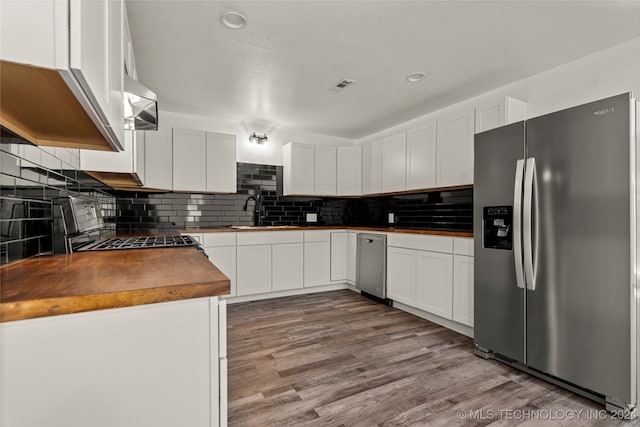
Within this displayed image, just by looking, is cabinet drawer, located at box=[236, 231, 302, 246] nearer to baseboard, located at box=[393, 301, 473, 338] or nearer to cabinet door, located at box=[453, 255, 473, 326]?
baseboard, located at box=[393, 301, 473, 338]

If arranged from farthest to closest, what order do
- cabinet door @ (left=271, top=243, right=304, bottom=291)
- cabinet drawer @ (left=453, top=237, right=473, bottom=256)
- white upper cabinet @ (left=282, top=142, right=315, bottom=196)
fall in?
white upper cabinet @ (left=282, top=142, right=315, bottom=196) < cabinet door @ (left=271, top=243, right=304, bottom=291) < cabinet drawer @ (left=453, top=237, right=473, bottom=256)

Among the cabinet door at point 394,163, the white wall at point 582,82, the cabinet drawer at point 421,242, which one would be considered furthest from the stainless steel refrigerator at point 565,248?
the cabinet door at point 394,163

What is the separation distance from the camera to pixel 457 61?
8.81 feet

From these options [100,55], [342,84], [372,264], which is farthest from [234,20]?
[372,264]

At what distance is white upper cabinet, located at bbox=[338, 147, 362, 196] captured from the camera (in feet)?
15.8

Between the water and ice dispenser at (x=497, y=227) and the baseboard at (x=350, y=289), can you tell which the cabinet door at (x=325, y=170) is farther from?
the water and ice dispenser at (x=497, y=227)

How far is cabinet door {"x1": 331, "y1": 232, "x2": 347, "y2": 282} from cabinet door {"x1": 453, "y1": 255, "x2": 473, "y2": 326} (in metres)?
1.81

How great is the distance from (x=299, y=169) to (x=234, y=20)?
2.52m

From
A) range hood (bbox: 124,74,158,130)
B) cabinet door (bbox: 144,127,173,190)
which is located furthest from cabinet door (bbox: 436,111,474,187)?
cabinet door (bbox: 144,127,173,190)

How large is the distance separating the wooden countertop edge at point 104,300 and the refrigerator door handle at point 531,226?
1.97 meters

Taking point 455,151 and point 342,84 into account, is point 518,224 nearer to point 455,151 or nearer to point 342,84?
point 455,151

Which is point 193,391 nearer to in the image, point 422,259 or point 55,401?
point 55,401

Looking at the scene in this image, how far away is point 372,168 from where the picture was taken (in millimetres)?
4551

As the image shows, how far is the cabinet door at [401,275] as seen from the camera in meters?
3.40
